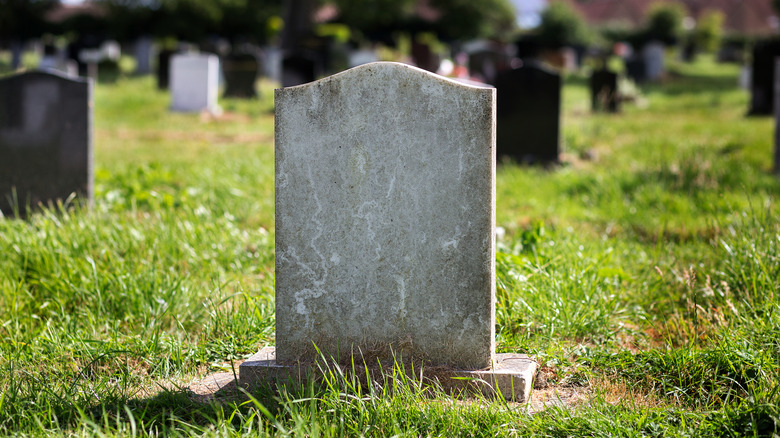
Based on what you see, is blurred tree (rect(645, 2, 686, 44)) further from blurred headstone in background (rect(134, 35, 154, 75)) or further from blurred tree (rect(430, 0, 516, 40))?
blurred headstone in background (rect(134, 35, 154, 75))

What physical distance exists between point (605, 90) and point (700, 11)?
6529 cm

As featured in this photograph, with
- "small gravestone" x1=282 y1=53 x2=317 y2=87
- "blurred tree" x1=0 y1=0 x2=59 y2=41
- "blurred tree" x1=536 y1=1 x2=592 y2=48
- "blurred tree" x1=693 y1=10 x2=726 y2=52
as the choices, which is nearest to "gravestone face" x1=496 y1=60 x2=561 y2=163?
"small gravestone" x1=282 y1=53 x2=317 y2=87

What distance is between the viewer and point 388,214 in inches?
113

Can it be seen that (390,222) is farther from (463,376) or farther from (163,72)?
(163,72)

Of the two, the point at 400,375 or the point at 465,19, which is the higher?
the point at 465,19

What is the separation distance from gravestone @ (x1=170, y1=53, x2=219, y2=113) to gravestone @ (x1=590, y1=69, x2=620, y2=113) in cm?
758

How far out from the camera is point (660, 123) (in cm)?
1348

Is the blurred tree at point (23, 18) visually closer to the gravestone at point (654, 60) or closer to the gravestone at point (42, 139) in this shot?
the gravestone at point (654, 60)

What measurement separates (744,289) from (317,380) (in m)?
2.11

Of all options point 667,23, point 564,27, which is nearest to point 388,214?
point 564,27

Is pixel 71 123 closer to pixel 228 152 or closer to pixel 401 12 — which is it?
pixel 228 152

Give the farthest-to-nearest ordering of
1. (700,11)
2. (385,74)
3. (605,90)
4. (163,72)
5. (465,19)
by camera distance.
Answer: (700,11) < (465,19) < (163,72) < (605,90) < (385,74)

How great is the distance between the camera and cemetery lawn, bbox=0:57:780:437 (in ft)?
8.20

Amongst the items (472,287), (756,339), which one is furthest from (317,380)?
(756,339)
